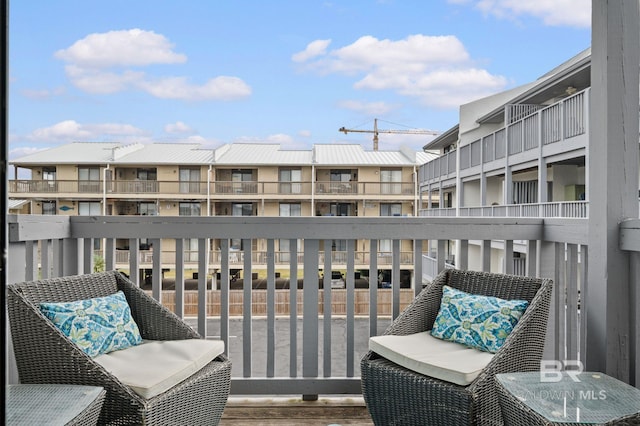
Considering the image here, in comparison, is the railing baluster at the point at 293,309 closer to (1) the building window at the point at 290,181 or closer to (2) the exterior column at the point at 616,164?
(2) the exterior column at the point at 616,164

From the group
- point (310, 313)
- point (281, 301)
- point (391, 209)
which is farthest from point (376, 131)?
point (310, 313)

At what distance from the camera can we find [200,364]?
1.64 m

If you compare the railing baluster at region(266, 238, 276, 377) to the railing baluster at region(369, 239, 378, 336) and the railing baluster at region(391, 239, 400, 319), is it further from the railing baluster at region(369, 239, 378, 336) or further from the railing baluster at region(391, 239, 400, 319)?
the railing baluster at region(391, 239, 400, 319)

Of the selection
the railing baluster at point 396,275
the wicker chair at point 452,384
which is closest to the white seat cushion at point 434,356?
the wicker chair at point 452,384

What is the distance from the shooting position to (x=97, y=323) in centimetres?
170

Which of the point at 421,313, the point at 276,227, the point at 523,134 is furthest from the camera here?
the point at 523,134

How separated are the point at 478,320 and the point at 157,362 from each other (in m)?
1.26

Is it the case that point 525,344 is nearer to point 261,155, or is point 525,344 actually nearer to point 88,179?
point 261,155

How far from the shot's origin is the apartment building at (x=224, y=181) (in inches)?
142

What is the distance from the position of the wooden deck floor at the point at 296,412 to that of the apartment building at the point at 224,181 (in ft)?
5.03

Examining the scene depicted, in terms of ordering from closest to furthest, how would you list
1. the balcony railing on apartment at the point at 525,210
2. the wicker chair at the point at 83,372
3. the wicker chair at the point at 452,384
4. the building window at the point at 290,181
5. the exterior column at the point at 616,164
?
the wicker chair at the point at 83,372
the wicker chair at the point at 452,384
the exterior column at the point at 616,164
the building window at the point at 290,181
the balcony railing on apartment at the point at 525,210

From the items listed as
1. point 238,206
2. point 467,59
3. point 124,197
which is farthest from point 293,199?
point 467,59

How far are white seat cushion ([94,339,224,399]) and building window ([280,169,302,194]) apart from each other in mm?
2093

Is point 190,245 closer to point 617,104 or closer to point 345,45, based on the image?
point 617,104
